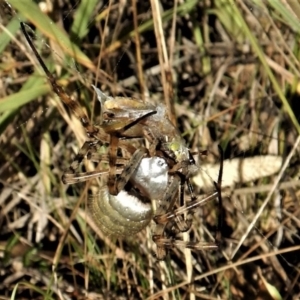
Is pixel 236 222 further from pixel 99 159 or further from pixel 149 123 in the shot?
pixel 149 123

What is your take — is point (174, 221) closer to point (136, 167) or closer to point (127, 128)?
point (136, 167)

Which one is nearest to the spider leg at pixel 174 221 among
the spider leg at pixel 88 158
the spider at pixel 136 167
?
the spider at pixel 136 167

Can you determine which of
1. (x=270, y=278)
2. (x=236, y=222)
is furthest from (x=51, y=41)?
(x=270, y=278)

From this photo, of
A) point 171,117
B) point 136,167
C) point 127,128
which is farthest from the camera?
point 171,117

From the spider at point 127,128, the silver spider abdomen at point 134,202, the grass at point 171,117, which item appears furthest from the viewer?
the grass at point 171,117

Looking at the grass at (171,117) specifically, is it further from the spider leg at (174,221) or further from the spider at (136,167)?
the spider at (136,167)

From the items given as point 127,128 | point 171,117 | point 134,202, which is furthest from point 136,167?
point 171,117

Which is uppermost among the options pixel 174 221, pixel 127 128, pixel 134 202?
pixel 127 128

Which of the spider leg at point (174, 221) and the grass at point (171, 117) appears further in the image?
the grass at point (171, 117)
